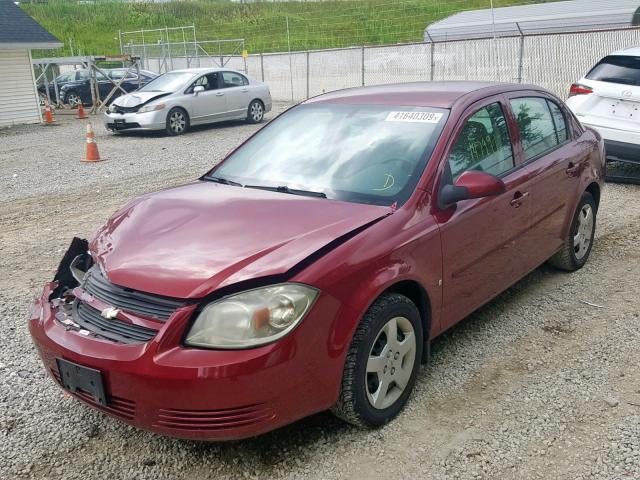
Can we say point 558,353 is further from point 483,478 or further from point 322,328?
point 322,328

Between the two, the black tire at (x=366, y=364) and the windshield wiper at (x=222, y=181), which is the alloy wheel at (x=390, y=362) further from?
the windshield wiper at (x=222, y=181)

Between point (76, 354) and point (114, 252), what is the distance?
55 centimetres

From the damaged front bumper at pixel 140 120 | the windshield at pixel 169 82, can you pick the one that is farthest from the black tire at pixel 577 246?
the windshield at pixel 169 82

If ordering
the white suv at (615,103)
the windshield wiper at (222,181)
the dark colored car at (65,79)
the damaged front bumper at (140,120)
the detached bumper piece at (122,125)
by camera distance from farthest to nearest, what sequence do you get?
the dark colored car at (65,79), the detached bumper piece at (122,125), the damaged front bumper at (140,120), the white suv at (615,103), the windshield wiper at (222,181)

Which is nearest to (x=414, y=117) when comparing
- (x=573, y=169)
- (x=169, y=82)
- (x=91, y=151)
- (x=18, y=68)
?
(x=573, y=169)

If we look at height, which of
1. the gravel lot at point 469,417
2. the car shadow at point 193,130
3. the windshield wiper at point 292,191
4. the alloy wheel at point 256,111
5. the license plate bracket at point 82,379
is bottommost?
the car shadow at point 193,130

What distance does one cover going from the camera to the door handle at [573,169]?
483cm

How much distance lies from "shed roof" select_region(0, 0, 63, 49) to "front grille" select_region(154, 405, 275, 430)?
1860cm

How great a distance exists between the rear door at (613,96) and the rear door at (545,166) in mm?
3172

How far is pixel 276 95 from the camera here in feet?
81.6

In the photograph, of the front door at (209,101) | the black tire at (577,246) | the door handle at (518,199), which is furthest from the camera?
the front door at (209,101)

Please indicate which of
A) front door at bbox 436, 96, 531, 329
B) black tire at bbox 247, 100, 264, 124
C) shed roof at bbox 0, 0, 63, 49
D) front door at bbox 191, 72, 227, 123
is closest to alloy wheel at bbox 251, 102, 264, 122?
black tire at bbox 247, 100, 264, 124

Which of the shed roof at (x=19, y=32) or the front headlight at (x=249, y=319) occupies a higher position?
the shed roof at (x=19, y=32)

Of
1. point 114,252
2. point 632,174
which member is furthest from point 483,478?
point 632,174
